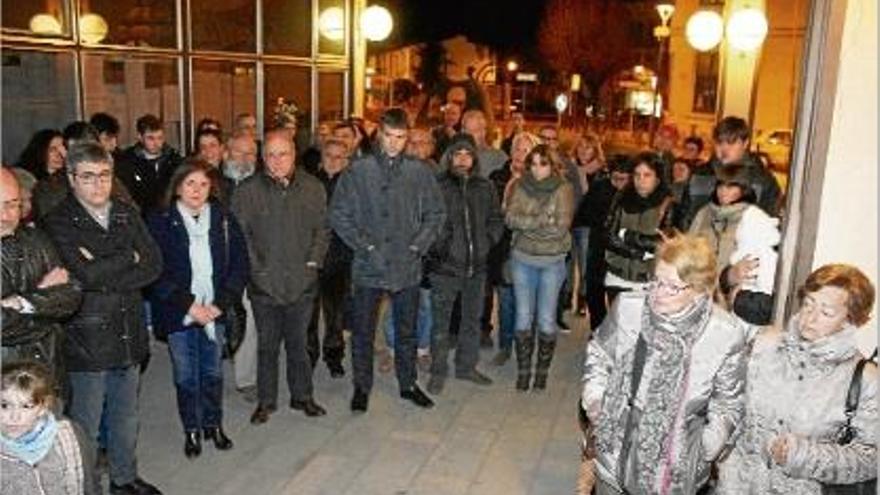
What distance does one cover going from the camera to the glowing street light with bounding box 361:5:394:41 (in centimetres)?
1235

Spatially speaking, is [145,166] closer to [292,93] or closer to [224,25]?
[224,25]

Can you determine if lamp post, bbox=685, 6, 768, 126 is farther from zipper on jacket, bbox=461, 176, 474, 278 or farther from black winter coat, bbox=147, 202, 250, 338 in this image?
black winter coat, bbox=147, 202, 250, 338

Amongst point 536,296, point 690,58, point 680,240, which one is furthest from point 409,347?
point 690,58

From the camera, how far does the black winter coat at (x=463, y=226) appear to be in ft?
21.2

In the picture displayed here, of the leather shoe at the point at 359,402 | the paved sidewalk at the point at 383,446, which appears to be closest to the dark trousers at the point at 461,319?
the paved sidewalk at the point at 383,446

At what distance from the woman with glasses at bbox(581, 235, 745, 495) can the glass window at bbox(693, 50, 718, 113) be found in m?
28.9

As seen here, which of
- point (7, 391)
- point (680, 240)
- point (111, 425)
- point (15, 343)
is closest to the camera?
point (7, 391)

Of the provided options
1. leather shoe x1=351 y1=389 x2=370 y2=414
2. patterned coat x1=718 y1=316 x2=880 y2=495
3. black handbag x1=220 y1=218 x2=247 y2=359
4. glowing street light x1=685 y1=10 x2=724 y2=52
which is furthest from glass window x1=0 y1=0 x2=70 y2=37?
glowing street light x1=685 y1=10 x2=724 y2=52

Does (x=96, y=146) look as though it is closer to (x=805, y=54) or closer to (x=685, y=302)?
(x=685, y=302)

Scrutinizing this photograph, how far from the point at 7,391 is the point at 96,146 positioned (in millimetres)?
1725

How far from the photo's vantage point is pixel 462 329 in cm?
684

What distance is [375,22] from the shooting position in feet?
40.7

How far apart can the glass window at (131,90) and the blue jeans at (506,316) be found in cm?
434

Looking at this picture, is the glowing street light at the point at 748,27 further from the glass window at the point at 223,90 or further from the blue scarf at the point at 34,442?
the blue scarf at the point at 34,442
